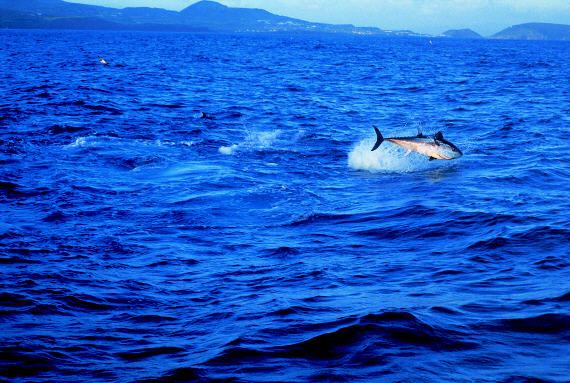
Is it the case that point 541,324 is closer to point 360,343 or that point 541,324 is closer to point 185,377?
point 360,343

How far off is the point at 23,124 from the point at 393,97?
985 inches

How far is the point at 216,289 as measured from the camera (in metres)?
9.87

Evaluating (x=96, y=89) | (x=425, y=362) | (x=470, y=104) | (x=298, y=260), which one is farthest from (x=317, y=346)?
(x=96, y=89)

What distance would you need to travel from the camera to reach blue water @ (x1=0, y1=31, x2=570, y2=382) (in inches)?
289

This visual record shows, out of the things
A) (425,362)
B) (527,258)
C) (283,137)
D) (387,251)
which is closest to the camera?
(425,362)

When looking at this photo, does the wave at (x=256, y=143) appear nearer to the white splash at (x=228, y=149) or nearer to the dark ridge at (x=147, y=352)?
the white splash at (x=228, y=149)

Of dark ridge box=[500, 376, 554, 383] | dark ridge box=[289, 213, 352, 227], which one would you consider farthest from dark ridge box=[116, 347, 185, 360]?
dark ridge box=[289, 213, 352, 227]

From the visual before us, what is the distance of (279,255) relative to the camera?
37.6ft

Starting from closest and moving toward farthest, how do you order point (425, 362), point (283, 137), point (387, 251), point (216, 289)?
point (425, 362) → point (216, 289) → point (387, 251) → point (283, 137)

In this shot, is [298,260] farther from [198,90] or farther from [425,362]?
[198,90]

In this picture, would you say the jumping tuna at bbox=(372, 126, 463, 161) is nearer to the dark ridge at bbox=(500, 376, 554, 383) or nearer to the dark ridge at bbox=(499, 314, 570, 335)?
the dark ridge at bbox=(499, 314, 570, 335)

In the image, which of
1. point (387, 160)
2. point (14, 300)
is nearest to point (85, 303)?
point (14, 300)

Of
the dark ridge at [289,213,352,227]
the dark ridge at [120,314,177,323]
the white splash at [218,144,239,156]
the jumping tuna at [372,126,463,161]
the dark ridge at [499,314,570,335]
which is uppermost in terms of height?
the jumping tuna at [372,126,463,161]

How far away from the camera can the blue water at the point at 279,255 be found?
7332 millimetres
